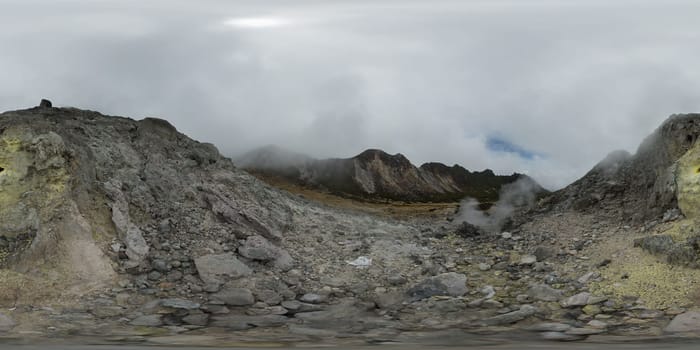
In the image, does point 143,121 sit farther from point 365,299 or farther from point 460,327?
point 460,327

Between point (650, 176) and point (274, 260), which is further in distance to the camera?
point (650, 176)

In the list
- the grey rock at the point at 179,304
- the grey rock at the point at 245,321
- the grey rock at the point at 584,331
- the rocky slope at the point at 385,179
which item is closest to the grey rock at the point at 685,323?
the grey rock at the point at 584,331

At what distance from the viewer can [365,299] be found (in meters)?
13.7

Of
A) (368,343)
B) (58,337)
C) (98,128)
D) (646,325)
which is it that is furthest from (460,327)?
(98,128)

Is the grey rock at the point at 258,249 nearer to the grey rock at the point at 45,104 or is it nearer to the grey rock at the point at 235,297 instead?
the grey rock at the point at 235,297

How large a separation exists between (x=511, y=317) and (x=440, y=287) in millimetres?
2550

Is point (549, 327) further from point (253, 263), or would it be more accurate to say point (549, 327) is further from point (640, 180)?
point (640, 180)

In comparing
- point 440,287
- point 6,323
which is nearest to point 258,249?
point 440,287

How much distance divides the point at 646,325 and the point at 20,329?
1270 cm

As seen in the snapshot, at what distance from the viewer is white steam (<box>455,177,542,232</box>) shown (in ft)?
71.6

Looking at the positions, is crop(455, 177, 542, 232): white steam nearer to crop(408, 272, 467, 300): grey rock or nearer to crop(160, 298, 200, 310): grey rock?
crop(408, 272, 467, 300): grey rock

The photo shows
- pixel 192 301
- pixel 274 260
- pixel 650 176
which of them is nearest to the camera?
pixel 192 301

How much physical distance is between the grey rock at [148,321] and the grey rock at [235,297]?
5.28ft

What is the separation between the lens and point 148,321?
1159cm
